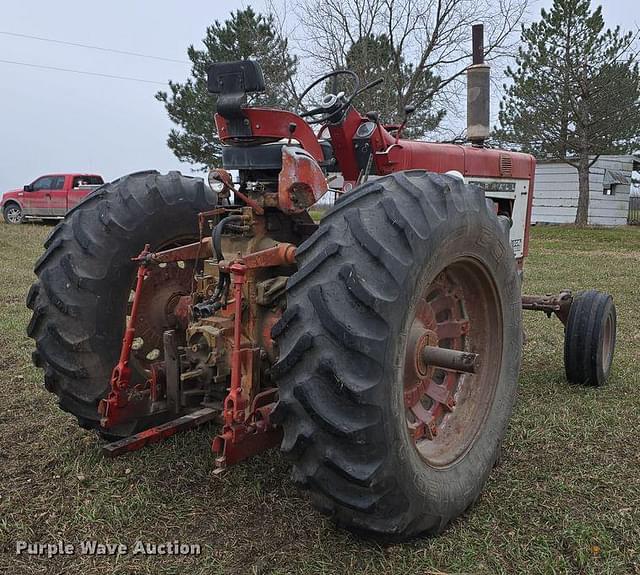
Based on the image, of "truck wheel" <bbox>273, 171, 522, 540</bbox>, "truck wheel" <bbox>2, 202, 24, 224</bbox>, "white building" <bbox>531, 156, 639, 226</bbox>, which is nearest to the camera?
"truck wheel" <bbox>273, 171, 522, 540</bbox>

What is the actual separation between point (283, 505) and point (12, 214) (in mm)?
23094

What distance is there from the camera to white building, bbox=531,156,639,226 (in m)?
27.1

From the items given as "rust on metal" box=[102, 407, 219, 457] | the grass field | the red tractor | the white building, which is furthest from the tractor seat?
the white building

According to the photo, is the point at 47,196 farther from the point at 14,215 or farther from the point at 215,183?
the point at 215,183

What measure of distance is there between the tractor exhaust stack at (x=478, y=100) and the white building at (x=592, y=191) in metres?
23.6

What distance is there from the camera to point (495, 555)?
2658mm

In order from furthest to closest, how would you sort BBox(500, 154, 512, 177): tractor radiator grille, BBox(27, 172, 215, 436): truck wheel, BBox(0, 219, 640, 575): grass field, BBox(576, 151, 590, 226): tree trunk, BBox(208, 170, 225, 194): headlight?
BBox(576, 151, 590, 226): tree trunk, BBox(500, 154, 512, 177): tractor radiator grille, BBox(27, 172, 215, 436): truck wheel, BBox(208, 170, 225, 194): headlight, BBox(0, 219, 640, 575): grass field

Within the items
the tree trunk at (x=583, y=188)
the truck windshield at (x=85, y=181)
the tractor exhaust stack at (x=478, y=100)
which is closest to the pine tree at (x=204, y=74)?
the truck windshield at (x=85, y=181)

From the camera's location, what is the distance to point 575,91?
23203 mm

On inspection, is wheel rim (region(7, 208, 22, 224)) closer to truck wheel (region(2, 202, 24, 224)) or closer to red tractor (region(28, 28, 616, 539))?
truck wheel (region(2, 202, 24, 224))

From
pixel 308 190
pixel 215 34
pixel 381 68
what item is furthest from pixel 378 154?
pixel 215 34

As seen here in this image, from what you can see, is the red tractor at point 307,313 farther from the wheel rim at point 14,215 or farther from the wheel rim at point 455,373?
the wheel rim at point 14,215

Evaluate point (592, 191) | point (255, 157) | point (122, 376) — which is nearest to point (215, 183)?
point (255, 157)

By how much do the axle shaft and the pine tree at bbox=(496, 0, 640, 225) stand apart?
23.0 m
